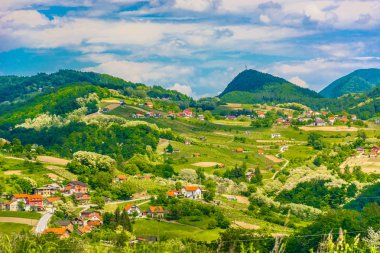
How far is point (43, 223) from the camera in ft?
219

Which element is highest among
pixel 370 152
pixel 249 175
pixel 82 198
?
pixel 370 152

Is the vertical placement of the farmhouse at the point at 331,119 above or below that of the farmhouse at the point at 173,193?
above

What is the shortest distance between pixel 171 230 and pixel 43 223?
46.5 ft

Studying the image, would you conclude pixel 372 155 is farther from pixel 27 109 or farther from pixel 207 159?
pixel 27 109

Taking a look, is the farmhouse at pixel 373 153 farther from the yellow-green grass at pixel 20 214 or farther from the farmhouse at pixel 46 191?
the yellow-green grass at pixel 20 214

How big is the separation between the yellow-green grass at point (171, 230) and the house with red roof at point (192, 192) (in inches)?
603

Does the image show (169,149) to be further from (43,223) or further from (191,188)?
(43,223)

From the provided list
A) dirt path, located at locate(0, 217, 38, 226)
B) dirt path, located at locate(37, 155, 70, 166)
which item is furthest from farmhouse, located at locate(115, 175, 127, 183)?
dirt path, located at locate(0, 217, 38, 226)

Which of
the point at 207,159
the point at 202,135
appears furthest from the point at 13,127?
the point at 207,159

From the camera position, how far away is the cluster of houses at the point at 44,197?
73938 mm

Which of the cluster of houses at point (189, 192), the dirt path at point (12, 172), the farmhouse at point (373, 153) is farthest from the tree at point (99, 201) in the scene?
the farmhouse at point (373, 153)

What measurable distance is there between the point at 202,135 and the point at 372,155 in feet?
148

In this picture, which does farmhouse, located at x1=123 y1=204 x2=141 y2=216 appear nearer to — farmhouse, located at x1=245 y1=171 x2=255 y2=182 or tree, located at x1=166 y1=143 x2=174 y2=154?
farmhouse, located at x1=245 y1=171 x2=255 y2=182

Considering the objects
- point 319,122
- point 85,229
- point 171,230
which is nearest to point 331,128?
point 319,122
